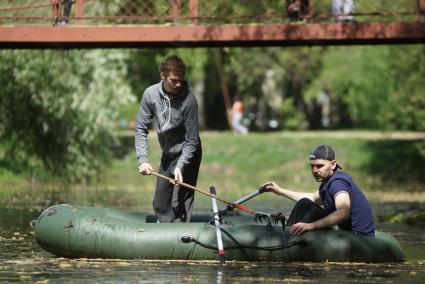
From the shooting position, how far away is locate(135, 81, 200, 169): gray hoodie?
1148 centimetres

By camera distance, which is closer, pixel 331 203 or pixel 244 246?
pixel 331 203

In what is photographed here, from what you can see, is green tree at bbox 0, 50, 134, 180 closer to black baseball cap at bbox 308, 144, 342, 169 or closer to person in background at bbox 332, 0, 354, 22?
person in background at bbox 332, 0, 354, 22

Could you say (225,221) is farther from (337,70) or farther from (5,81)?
(337,70)

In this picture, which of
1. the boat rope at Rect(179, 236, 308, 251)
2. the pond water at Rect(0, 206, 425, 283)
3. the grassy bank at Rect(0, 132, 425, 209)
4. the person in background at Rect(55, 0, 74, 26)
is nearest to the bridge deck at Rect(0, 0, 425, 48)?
the person in background at Rect(55, 0, 74, 26)

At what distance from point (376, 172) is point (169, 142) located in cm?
2354

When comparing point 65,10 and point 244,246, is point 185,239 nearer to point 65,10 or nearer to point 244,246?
point 244,246

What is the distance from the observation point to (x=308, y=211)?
1112cm

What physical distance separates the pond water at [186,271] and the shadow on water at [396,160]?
22.5m

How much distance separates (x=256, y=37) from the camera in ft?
54.5

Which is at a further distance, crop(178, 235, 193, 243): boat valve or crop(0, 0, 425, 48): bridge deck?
crop(0, 0, 425, 48): bridge deck

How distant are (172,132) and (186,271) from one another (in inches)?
71.2

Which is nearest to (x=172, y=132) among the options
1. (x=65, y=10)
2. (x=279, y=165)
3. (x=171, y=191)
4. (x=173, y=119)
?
(x=173, y=119)

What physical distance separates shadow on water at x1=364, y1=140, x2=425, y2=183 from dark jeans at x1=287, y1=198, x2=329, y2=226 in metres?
22.5

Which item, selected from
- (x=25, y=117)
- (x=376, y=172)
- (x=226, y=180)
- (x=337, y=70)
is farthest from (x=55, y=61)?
(x=337, y=70)
